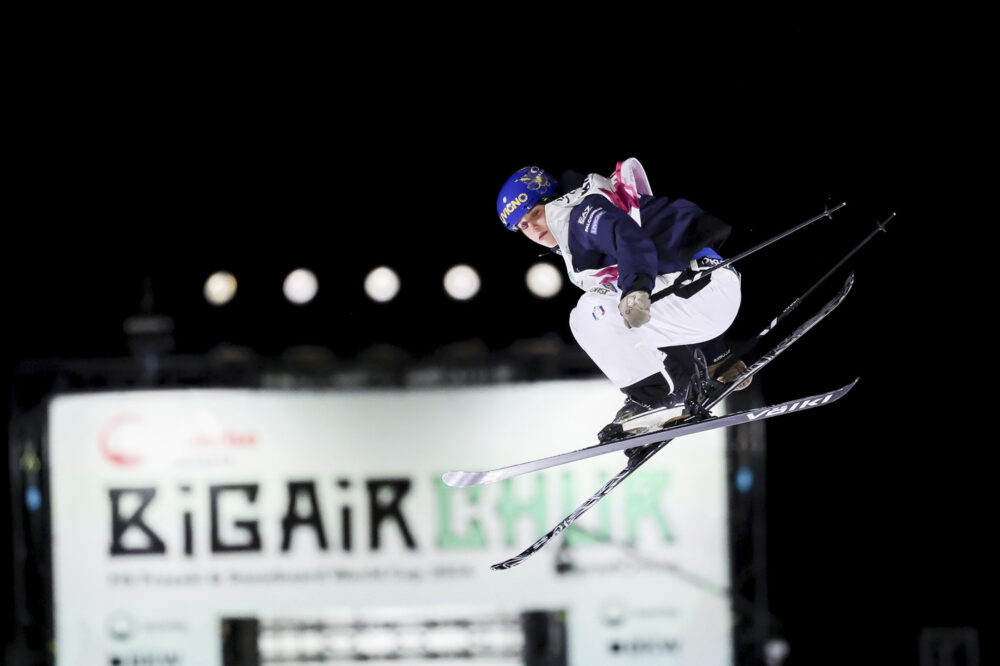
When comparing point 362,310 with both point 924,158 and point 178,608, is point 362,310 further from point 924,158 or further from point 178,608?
point 924,158

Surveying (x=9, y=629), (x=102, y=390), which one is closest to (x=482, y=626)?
(x=102, y=390)

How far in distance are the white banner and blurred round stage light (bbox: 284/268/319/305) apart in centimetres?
80

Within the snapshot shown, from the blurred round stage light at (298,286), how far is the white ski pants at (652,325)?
3.64 metres

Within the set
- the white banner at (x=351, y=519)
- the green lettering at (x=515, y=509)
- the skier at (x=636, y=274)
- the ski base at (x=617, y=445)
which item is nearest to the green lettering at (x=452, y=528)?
the white banner at (x=351, y=519)

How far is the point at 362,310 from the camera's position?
8.57 m

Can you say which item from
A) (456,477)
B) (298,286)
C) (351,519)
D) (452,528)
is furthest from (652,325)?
(351,519)

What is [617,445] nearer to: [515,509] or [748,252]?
[748,252]

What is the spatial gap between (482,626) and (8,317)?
3849 millimetres

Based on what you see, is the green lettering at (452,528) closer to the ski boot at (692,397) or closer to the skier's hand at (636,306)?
the ski boot at (692,397)

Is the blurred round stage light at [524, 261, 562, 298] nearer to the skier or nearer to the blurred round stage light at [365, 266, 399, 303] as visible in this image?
the blurred round stage light at [365, 266, 399, 303]

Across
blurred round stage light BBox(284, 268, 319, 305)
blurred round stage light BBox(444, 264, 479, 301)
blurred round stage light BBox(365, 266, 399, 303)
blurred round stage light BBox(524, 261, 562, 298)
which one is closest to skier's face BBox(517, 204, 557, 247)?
blurred round stage light BBox(524, 261, 562, 298)

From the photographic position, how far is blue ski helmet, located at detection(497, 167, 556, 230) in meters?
4.38

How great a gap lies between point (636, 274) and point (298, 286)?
14.6 feet

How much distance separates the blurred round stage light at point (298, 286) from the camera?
8273 millimetres
